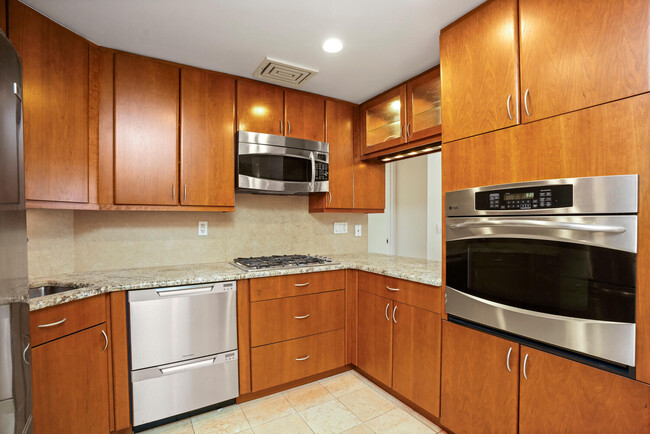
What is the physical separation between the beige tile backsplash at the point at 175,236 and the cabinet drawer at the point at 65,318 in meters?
0.60

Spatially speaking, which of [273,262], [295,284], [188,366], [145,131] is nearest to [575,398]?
[295,284]

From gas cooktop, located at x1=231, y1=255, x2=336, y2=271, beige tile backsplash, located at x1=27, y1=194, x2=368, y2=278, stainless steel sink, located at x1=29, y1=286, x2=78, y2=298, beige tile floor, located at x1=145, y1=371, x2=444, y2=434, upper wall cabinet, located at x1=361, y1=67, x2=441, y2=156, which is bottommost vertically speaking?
beige tile floor, located at x1=145, y1=371, x2=444, y2=434

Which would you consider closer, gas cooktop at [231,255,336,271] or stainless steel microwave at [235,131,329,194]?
gas cooktop at [231,255,336,271]

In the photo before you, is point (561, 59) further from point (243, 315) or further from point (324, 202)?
point (243, 315)

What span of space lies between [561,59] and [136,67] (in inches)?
92.5

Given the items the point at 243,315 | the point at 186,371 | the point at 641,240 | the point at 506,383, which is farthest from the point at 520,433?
the point at 186,371

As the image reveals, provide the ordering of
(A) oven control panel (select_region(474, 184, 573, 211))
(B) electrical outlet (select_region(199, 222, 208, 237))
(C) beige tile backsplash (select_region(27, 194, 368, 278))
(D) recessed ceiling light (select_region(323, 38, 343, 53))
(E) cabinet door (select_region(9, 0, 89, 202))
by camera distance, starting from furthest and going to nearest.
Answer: (B) electrical outlet (select_region(199, 222, 208, 237))
(C) beige tile backsplash (select_region(27, 194, 368, 278))
(D) recessed ceiling light (select_region(323, 38, 343, 53))
(E) cabinet door (select_region(9, 0, 89, 202))
(A) oven control panel (select_region(474, 184, 573, 211))

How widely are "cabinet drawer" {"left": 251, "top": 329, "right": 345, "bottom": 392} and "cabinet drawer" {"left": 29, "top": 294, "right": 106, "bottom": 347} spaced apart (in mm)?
957

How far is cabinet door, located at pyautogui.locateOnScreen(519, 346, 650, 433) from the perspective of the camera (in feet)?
3.72

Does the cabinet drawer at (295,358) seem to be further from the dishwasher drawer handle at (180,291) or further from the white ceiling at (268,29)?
the white ceiling at (268,29)

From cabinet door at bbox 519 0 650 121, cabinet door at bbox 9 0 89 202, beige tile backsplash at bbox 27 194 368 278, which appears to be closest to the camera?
cabinet door at bbox 519 0 650 121

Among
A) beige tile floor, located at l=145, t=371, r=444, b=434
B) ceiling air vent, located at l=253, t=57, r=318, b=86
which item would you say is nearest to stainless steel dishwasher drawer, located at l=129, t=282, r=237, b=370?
beige tile floor, located at l=145, t=371, r=444, b=434

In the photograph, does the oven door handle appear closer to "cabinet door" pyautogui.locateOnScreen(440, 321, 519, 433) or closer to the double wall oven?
the double wall oven

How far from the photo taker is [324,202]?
2.84m
